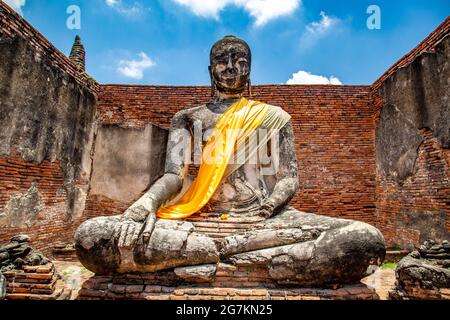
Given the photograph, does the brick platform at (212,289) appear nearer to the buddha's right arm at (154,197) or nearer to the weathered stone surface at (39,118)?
the buddha's right arm at (154,197)

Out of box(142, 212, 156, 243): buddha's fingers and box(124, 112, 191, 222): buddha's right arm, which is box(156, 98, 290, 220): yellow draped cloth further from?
box(142, 212, 156, 243): buddha's fingers

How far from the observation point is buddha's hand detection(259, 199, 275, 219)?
304 centimetres

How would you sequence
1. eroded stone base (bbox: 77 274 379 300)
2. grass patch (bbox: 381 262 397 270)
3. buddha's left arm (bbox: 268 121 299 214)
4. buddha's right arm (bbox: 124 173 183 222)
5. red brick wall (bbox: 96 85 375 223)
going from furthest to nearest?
1. red brick wall (bbox: 96 85 375 223)
2. grass patch (bbox: 381 262 397 270)
3. buddha's left arm (bbox: 268 121 299 214)
4. buddha's right arm (bbox: 124 173 183 222)
5. eroded stone base (bbox: 77 274 379 300)

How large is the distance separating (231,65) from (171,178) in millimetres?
1530

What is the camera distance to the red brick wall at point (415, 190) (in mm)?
5328

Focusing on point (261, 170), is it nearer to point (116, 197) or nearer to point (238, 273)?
point (238, 273)

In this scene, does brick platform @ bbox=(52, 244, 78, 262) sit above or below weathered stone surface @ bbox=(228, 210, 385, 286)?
below

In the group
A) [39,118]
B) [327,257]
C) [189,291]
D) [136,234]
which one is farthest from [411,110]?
[39,118]

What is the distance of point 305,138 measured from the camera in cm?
737

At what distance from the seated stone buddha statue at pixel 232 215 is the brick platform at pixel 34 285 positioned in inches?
30.0

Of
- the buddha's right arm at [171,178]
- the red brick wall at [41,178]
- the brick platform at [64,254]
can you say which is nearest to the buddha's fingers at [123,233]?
the buddha's right arm at [171,178]

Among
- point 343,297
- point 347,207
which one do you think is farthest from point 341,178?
point 343,297

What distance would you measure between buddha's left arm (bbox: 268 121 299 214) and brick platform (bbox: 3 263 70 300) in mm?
2184

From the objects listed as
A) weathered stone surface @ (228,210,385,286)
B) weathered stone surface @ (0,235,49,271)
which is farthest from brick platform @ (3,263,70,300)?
weathered stone surface @ (228,210,385,286)
